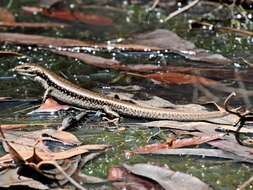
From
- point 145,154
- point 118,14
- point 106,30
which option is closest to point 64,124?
point 145,154

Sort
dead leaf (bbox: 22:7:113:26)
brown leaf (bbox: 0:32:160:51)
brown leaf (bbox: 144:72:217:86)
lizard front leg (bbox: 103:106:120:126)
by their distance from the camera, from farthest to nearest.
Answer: dead leaf (bbox: 22:7:113:26)
brown leaf (bbox: 0:32:160:51)
brown leaf (bbox: 144:72:217:86)
lizard front leg (bbox: 103:106:120:126)

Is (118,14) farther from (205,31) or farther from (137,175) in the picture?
(137,175)

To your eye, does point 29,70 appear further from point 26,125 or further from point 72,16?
point 72,16

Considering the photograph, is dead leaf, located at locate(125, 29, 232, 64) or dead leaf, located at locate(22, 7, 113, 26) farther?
dead leaf, located at locate(22, 7, 113, 26)

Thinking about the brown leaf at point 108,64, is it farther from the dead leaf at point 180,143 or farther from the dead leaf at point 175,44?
the dead leaf at point 180,143

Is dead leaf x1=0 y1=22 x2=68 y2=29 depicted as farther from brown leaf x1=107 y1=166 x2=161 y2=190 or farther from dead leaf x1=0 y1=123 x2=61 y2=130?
brown leaf x1=107 y1=166 x2=161 y2=190

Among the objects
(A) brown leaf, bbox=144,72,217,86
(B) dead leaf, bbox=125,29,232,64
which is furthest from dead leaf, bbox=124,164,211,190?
(B) dead leaf, bbox=125,29,232,64

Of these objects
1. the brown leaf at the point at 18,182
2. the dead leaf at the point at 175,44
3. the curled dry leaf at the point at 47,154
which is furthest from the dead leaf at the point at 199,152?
the dead leaf at the point at 175,44

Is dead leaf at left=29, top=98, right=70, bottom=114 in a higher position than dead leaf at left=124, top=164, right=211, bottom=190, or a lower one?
lower

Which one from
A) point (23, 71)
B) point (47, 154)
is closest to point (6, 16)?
point (23, 71)
